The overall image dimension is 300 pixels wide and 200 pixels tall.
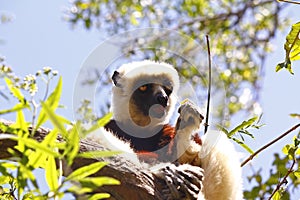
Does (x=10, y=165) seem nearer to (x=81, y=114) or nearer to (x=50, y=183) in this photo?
(x=50, y=183)

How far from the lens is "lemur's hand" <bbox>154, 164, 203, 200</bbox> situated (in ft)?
6.17

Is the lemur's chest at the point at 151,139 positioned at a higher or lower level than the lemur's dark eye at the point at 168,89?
lower

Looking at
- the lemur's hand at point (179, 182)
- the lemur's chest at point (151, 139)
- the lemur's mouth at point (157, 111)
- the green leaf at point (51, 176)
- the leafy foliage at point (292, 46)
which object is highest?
the lemur's mouth at point (157, 111)

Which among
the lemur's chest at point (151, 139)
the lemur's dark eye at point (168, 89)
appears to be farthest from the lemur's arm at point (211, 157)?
the lemur's dark eye at point (168, 89)

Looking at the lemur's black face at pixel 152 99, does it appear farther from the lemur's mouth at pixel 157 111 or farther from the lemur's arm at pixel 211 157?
the lemur's arm at pixel 211 157

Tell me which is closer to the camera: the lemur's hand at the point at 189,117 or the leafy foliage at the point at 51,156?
the leafy foliage at the point at 51,156

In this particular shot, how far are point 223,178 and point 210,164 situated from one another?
113 millimetres

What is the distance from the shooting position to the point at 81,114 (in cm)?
188

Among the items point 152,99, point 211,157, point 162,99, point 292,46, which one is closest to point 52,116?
point 292,46

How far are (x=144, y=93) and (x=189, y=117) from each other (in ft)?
3.27

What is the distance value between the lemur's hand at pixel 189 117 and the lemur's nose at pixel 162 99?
Result: 66 cm

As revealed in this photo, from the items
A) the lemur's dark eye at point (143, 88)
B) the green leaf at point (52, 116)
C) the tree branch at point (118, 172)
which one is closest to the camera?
the green leaf at point (52, 116)

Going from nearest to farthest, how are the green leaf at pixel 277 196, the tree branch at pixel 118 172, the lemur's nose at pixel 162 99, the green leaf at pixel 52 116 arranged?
1. the green leaf at pixel 52 116
2. the tree branch at pixel 118 172
3. the green leaf at pixel 277 196
4. the lemur's nose at pixel 162 99

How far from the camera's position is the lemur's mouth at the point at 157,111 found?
11.5ft
